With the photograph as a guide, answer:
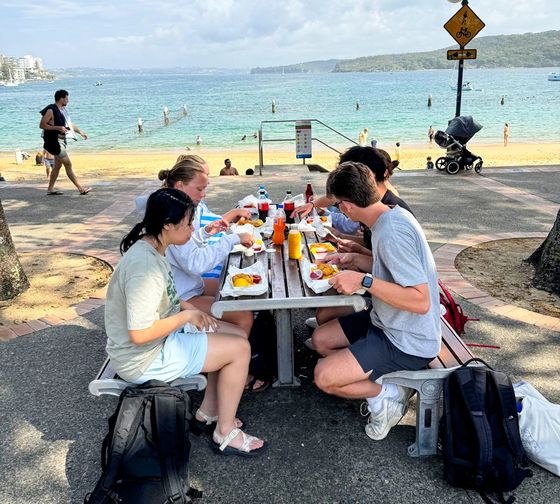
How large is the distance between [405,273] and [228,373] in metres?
0.96

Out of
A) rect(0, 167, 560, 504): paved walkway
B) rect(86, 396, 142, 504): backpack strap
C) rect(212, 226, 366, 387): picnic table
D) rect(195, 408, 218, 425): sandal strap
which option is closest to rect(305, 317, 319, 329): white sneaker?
rect(0, 167, 560, 504): paved walkway

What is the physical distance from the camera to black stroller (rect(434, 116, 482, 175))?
9.44 metres

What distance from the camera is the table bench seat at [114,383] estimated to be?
2219mm

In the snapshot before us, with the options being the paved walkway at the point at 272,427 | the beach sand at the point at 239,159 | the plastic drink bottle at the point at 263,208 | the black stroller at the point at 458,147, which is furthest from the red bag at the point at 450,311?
the beach sand at the point at 239,159

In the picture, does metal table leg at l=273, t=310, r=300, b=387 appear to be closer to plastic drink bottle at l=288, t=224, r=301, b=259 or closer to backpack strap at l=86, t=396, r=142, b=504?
plastic drink bottle at l=288, t=224, r=301, b=259

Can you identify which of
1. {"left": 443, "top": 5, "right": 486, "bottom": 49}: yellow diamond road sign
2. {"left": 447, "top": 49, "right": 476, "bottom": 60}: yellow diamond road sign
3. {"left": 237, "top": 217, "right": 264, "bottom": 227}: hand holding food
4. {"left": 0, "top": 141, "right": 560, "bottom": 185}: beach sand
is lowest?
{"left": 0, "top": 141, "right": 560, "bottom": 185}: beach sand

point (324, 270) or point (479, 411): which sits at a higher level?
point (324, 270)

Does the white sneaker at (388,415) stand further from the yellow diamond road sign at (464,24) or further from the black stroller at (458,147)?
the yellow diamond road sign at (464,24)

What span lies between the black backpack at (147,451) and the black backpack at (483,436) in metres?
1.11

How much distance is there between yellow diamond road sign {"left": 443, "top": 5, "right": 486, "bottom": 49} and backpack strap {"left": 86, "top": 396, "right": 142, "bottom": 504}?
9487 millimetres

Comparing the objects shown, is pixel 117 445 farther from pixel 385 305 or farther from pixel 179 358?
pixel 385 305

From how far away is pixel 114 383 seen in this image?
7.29ft

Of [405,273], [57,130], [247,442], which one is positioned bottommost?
[247,442]

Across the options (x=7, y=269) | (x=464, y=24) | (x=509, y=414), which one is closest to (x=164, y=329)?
(x=509, y=414)
